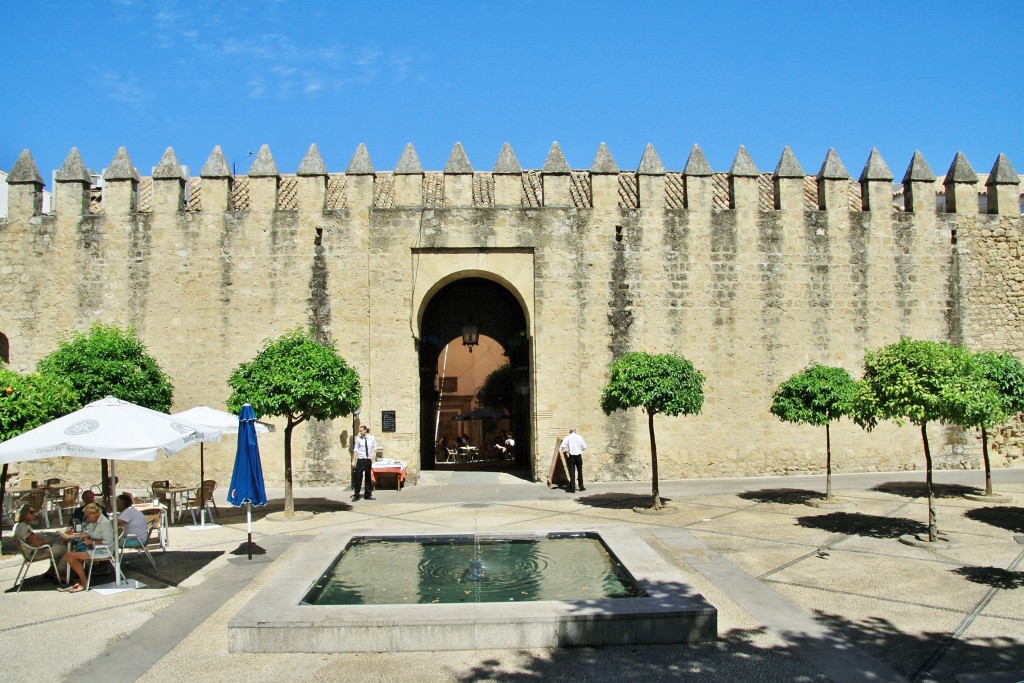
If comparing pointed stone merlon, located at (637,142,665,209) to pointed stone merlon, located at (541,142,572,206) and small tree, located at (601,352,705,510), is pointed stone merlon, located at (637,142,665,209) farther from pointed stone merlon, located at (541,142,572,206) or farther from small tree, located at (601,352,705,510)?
small tree, located at (601,352,705,510)

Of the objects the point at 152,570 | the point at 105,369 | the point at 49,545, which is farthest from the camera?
the point at 105,369

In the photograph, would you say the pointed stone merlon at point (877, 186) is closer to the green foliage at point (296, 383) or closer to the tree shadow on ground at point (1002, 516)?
the tree shadow on ground at point (1002, 516)

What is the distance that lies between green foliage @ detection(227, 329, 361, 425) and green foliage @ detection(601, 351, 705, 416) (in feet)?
14.8

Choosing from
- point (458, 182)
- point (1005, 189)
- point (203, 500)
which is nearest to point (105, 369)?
point (203, 500)

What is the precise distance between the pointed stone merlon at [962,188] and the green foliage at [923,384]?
10674 millimetres

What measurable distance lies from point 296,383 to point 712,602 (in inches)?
300

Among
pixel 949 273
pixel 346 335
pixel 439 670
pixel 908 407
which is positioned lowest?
pixel 439 670

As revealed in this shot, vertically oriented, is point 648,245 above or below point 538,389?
above

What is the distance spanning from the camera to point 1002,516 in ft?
39.4

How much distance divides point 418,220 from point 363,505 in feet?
22.0

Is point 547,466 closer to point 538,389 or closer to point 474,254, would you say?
point 538,389

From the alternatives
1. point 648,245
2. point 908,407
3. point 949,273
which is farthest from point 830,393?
point 949,273

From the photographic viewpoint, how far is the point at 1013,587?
7.83 meters

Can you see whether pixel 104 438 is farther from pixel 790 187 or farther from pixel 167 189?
pixel 790 187
